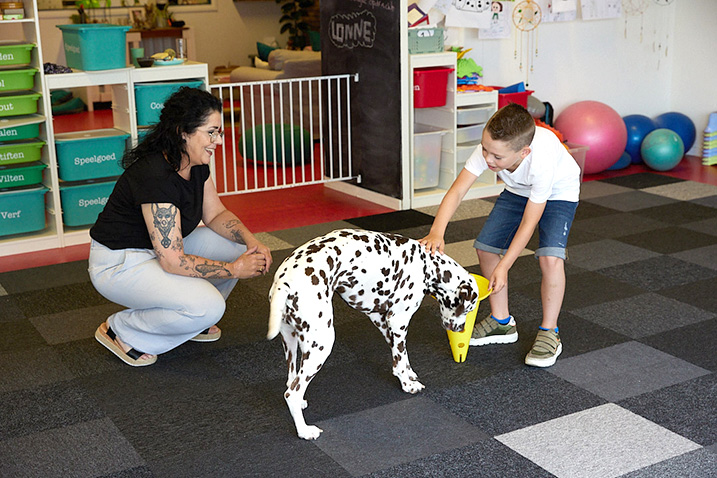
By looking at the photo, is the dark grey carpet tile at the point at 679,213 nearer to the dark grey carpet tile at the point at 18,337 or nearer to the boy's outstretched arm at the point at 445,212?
the boy's outstretched arm at the point at 445,212

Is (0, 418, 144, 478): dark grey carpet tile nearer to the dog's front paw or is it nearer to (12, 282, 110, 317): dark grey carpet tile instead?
the dog's front paw

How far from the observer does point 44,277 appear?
3.87 metres

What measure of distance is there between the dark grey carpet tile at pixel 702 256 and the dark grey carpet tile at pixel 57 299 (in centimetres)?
285

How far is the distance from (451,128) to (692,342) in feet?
8.35

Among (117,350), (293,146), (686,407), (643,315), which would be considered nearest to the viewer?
(686,407)

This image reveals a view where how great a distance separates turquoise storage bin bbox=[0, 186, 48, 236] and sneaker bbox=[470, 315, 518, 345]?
2.58 m

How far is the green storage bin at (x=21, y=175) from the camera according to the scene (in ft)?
13.7

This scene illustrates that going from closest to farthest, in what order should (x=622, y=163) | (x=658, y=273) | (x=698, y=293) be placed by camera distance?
1. (x=698, y=293)
2. (x=658, y=273)
3. (x=622, y=163)

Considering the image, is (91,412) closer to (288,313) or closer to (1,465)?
(1,465)

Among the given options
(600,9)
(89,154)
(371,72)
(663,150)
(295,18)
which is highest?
(295,18)

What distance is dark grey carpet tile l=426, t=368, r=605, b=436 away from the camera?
246 centimetres

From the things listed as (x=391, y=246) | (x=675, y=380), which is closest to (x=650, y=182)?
(x=675, y=380)

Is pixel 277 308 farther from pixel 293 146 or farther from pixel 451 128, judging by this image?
pixel 293 146

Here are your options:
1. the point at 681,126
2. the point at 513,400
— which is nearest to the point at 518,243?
the point at 513,400
